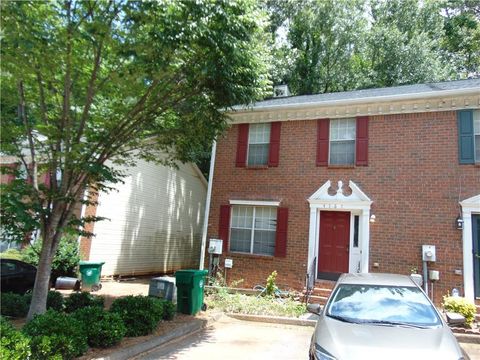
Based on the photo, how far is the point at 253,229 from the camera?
12672 millimetres

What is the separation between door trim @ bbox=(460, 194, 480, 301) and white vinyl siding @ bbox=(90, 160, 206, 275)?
8.32 metres

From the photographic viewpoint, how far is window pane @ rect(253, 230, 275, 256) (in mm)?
12352

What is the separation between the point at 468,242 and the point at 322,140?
15.7 ft

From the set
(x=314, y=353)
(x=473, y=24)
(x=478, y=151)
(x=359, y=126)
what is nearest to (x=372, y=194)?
(x=359, y=126)

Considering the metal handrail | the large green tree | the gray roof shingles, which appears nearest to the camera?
the large green tree

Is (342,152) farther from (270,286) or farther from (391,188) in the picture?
(270,286)

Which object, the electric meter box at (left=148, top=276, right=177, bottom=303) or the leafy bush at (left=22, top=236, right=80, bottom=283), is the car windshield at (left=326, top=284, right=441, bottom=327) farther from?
the leafy bush at (left=22, top=236, right=80, bottom=283)

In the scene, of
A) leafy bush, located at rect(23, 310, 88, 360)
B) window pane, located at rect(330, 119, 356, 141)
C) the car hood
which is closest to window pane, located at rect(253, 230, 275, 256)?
window pane, located at rect(330, 119, 356, 141)

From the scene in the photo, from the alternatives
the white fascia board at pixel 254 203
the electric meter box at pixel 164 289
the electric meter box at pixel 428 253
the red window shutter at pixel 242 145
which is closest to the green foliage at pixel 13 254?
the electric meter box at pixel 164 289

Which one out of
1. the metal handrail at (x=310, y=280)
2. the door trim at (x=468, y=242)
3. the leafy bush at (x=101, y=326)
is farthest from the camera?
the metal handrail at (x=310, y=280)

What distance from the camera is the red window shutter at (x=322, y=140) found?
12.1 metres

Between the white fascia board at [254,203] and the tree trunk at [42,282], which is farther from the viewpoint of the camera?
the white fascia board at [254,203]

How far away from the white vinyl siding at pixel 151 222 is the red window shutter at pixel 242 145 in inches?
79.7

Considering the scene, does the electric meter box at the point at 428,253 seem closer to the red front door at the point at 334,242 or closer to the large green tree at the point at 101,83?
the red front door at the point at 334,242
